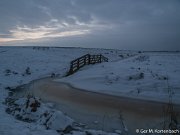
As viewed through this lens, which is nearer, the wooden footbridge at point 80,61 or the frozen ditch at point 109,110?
the frozen ditch at point 109,110

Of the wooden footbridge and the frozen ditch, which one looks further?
the wooden footbridge

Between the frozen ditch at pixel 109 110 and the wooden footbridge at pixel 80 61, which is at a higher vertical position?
the wooden footbridge at pixel 80 61

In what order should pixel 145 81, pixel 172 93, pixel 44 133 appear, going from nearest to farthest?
pixel 44 133 < pixel 172 93 < pixel 145 81

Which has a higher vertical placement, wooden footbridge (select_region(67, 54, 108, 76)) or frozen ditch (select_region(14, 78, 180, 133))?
wooden footbridge (select_region(67, 54, 108, 76))

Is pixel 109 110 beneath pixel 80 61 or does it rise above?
beneath

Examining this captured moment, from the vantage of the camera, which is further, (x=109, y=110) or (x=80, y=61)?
(x=80, y=61)

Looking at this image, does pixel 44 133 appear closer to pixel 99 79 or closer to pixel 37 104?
pixel 37 104

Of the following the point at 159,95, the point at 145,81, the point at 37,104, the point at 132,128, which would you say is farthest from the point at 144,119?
the point at 145,81

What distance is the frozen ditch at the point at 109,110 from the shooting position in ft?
23.6

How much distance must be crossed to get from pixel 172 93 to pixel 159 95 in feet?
1.93

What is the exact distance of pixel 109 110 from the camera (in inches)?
348

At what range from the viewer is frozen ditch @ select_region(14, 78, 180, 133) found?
7.20 meters

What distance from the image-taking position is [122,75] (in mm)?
14570

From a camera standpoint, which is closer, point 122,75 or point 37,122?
point 37,122
